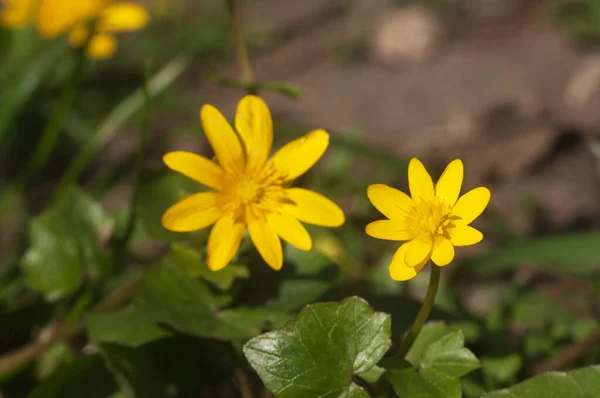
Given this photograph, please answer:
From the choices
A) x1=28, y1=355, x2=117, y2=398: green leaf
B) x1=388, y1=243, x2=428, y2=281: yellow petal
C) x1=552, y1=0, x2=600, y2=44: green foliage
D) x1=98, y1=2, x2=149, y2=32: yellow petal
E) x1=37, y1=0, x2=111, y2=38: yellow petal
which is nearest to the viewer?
x1=388, y1=243, x2=428, y2=281: yellow petal

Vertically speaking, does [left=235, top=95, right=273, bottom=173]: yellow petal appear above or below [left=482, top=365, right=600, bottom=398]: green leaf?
above

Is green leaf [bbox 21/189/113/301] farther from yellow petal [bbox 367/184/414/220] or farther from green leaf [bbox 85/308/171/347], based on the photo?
yellow petal [bbox 367/184/414/220]

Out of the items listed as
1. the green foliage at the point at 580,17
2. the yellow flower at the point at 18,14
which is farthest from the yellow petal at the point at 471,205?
the green foliage at the point at 580,17

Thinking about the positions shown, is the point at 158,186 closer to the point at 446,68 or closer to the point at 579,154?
the point at 579,154

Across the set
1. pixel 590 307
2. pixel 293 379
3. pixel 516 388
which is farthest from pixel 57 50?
pixel 590 307

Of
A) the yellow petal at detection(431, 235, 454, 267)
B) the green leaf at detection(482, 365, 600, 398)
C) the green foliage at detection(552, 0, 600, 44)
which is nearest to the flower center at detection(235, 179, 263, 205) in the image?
the yellow petal at detection(431, 235, 454, 267)

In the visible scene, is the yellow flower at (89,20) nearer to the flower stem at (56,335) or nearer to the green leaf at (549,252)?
the flower stem at (56,335)

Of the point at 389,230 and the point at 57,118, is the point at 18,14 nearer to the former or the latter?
the point at 57,118
